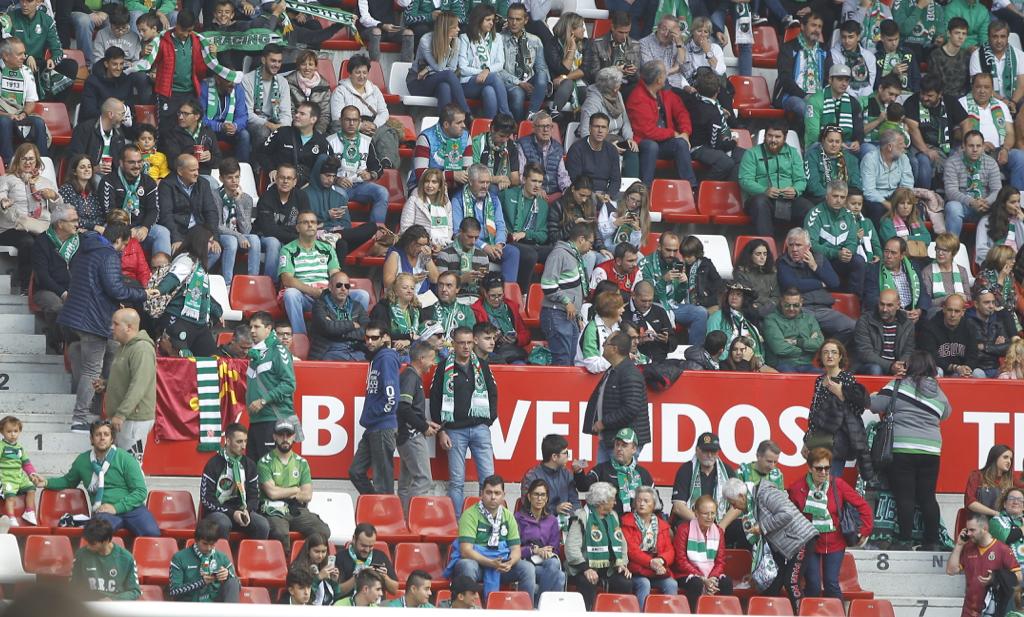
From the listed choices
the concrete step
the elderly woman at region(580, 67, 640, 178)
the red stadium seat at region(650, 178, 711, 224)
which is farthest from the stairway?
the red stadium seat at region(650, 178, 711, 224)

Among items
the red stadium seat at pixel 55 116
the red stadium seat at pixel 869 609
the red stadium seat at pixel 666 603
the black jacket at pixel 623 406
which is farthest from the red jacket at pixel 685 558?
the red stadium seat at pixel 55 116

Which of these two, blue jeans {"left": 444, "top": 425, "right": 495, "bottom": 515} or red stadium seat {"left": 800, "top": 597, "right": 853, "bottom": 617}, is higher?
blue jeans {"left": 444, "top": 425, "right": 495, "bottom": 515}

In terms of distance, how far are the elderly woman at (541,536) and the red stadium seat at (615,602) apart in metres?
0.29

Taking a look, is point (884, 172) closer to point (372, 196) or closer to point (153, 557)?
point (372, 196)

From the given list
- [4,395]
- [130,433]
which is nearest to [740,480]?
[130,433]

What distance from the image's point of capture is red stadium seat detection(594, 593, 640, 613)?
10391 millimetres

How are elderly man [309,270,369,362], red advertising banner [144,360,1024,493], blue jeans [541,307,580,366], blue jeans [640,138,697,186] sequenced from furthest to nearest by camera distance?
blue jeans [640,138,697,186] → blue jeans [541,307,580,366] → elderly man [309,270,369,362] → red advertising banner [144,360,1024,493]

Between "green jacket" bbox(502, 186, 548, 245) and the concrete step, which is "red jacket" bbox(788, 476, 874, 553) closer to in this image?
"green jacket" bbox(502, 186, 548, 245)

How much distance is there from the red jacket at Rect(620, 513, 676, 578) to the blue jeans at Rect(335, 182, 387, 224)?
13.4 ft

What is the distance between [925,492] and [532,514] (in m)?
3.13

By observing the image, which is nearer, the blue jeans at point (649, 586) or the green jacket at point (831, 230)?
the blue jeans at point (649, 586)

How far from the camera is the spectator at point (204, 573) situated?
984 centimetres

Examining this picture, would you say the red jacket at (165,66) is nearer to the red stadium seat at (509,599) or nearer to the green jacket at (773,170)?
the green jacket at (773,170)

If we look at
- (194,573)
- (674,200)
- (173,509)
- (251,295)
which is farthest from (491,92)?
(194,573)
